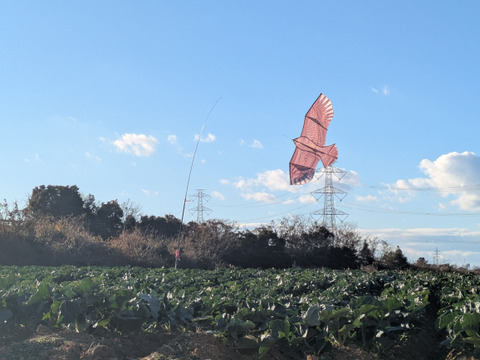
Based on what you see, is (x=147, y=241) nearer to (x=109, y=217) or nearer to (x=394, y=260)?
(x=109, y=217)

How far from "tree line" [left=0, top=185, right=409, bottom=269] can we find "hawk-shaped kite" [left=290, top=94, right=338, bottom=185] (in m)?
8.90

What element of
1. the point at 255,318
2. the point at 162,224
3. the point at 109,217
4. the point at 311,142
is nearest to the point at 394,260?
the point at 311,142

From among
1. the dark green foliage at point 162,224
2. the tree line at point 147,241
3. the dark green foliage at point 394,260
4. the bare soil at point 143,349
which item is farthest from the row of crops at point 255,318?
the dark green foliage at point 394,260

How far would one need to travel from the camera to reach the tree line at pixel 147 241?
106 feet

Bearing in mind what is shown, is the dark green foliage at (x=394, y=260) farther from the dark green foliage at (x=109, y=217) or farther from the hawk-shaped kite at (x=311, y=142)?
the dark green foliage at (x=109, y=217)

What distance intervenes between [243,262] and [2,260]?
65.2 ft

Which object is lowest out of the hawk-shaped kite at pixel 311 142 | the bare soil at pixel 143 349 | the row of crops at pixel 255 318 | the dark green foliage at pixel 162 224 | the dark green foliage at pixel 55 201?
the bare soil at pixel 143 349

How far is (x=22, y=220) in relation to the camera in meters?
36.2

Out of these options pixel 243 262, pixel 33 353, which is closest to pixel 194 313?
pixel 33 353

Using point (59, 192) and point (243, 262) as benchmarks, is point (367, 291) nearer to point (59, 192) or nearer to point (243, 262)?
point (243, 262)

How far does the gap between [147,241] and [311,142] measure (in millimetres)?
15270

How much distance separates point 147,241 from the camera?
126ft

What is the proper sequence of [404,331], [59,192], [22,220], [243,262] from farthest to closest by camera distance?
[59,192], [243,262], [22,220], [404,331]

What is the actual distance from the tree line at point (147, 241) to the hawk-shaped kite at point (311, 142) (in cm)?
890
